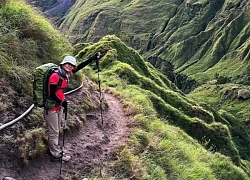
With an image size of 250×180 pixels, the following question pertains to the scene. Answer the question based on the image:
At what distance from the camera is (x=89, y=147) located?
1330 centimetres

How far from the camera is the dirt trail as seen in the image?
10672 millimetres

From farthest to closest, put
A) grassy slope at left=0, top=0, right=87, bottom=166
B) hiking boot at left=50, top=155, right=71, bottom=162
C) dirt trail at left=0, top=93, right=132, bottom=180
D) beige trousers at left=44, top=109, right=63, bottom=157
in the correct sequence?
hiking boot at left=50, top=155, right=71, bottom=162
grassy slope at left=0, top=0, right=87, bottom=166
beige trousers at left=44, top=109, right=63, bottom=157
dirt trail at left=0, top=93, right=132, bottom=180

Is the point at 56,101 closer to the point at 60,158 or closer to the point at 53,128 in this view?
the point at 53,128

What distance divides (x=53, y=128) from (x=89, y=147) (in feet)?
8.49

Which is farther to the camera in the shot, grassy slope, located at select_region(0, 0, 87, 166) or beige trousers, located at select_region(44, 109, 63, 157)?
grassy slope, located at select_region(0, 0, 87, 166)

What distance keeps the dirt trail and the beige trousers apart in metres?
0.36

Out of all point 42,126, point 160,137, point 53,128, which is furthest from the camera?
point 160,137

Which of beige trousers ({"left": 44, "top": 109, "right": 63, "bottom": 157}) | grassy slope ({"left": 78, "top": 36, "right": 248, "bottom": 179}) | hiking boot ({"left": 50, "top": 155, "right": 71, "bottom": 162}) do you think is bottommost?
grassy slope ({"left": 78, "top": 36, "right": 248, "bottom": 179})

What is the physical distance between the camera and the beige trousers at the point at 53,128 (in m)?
10.9

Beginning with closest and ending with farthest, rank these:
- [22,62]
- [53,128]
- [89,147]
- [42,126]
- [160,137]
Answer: [53,128]
[42,126]
[89,147]
[22,62]
[160,137]

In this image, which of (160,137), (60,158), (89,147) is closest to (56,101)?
(60,158)

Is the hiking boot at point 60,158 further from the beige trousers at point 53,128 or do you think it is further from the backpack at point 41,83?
the backpack at point 41,83

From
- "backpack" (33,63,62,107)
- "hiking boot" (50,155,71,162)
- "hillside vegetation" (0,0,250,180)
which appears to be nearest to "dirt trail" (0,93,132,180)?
"hiking boot" (50,155,71,162)

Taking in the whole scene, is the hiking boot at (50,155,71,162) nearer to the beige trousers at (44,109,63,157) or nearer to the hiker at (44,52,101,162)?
the hiker at (44,52,101,162)
